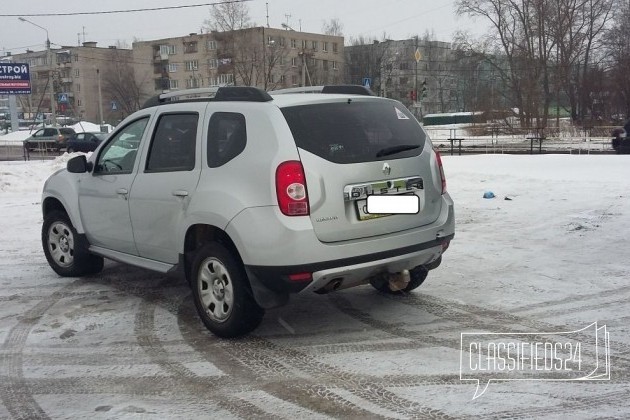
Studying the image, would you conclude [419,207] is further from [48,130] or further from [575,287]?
[48,130]

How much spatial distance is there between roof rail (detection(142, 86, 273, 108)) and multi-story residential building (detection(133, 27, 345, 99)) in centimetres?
4923

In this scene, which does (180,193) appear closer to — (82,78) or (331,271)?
(331,271)

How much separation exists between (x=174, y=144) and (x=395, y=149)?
6.07 feet

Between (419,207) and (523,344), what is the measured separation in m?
1.25

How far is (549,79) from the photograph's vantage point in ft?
159

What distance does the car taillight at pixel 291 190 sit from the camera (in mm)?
4207

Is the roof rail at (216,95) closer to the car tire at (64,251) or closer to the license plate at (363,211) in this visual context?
the license plate at (363,211)

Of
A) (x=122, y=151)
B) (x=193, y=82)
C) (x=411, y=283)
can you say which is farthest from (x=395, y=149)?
(x=193, y=82)

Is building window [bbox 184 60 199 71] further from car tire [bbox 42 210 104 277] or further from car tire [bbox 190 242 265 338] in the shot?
car tire [bbox 190 242 265 338]

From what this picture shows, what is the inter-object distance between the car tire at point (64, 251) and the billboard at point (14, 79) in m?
39.2

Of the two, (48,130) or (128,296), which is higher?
(48,130)

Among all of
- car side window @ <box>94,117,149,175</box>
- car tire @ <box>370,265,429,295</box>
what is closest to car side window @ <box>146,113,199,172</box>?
car side window @ <box>94,117,149,175</box>

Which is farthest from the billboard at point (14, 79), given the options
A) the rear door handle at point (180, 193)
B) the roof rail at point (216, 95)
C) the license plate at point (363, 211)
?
the license plate at point (363, 211)

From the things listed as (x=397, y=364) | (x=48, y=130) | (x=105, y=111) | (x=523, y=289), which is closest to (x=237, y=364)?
(x=397, y=364)
